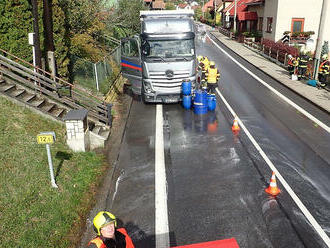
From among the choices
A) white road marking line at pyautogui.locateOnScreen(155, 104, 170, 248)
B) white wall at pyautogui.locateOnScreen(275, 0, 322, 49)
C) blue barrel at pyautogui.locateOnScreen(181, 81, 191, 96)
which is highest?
white wall at pyautogui.locateOnScreen(275, 0, 322, 49)

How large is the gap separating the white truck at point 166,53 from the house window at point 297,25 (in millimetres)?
22471

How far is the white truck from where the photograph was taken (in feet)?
46.8

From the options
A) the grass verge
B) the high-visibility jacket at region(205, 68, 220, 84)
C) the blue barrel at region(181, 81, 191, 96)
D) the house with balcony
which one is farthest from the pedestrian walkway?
the grass verge

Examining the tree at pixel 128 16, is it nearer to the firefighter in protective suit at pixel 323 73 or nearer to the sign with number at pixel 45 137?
the firefighter in protective suit at pixel 323 73

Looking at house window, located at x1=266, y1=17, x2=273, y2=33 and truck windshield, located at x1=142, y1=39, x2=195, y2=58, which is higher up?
house window, located at x1=266, y1=17, x2=273, y2=33

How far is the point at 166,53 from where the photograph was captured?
14.4 m

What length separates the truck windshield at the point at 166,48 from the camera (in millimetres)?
14298

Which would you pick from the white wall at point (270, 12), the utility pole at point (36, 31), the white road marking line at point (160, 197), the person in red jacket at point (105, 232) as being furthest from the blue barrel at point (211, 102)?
the white wall at point (270, 12)

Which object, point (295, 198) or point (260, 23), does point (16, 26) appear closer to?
point (295, 198)

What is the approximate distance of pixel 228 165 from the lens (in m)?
9.23

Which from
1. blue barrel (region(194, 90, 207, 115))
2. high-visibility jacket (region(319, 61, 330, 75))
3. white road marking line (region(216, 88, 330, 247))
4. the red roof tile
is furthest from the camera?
the red roof tile

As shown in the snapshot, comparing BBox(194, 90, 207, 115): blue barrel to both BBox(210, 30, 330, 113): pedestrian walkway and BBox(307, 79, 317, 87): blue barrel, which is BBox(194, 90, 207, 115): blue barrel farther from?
BBox(307, 79, 317, 87): blue barrel

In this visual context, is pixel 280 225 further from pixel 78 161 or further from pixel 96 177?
pixel 78 161

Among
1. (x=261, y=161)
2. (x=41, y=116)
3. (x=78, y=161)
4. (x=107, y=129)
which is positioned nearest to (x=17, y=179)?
(x=78, y=161)
